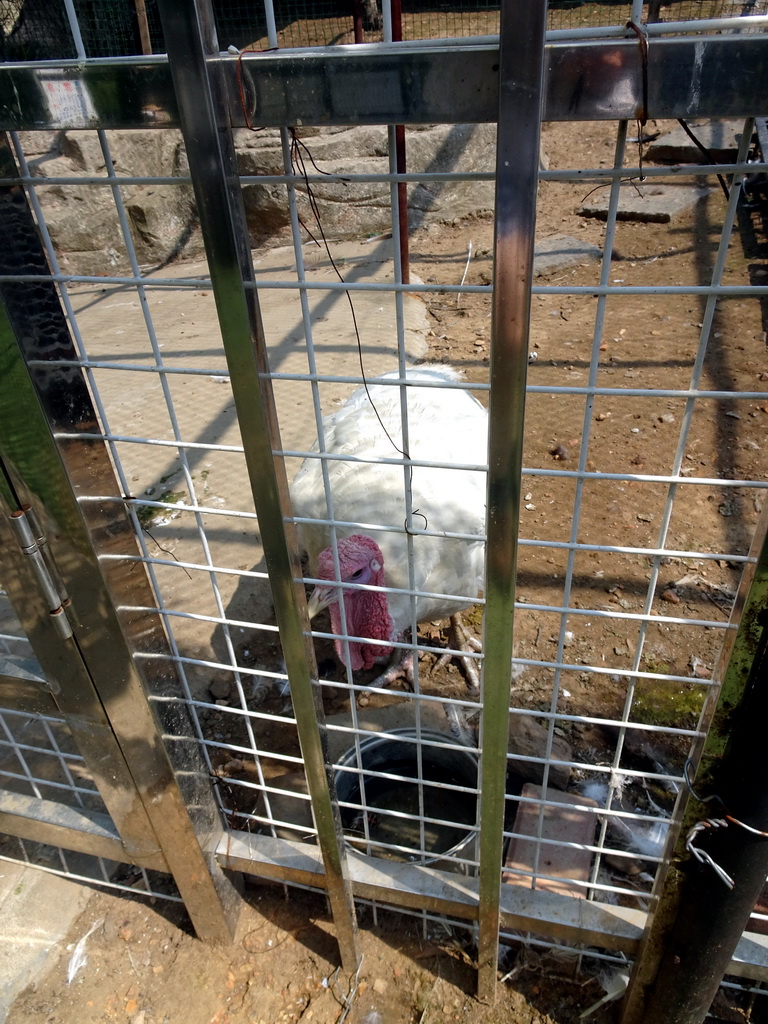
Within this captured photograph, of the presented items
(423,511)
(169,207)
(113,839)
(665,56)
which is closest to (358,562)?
(423,511)

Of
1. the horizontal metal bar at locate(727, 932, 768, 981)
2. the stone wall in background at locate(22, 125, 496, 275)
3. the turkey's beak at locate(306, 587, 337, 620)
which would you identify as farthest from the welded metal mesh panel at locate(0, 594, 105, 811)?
the stone wall in background at locate(22, 125, 496, 275)

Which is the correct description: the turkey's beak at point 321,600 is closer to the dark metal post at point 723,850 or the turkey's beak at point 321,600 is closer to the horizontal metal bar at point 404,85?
the dark metal post at point 723,850

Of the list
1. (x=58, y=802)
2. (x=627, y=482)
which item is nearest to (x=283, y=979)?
(x=58, y=802)

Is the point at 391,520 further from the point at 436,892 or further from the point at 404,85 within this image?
the point at 404,85

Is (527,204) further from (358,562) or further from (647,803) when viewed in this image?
(647,803)

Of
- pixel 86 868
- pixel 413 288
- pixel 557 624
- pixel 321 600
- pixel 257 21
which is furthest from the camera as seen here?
pixel 257 21

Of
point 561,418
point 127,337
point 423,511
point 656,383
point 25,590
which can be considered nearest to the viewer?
point 25,590

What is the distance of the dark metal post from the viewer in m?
1.28

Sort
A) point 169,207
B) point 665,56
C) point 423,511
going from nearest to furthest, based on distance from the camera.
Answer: point 665,56
point 423,511
point 169,207

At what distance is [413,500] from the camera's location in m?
2.79

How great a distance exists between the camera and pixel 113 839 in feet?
6.73

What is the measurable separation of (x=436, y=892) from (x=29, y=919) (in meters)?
1.38

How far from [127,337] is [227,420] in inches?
77.0

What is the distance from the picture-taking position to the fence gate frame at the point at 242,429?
0.93m
